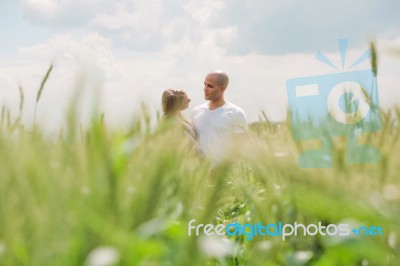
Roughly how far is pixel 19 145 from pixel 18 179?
0.29 ft

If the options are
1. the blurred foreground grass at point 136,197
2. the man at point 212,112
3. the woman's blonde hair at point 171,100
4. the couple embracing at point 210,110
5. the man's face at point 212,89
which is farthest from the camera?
the man's face at point 212,89

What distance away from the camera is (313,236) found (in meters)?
1.39

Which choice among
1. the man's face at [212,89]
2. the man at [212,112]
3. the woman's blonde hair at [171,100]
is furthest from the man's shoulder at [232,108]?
the woman's blonde hair at [171,100]

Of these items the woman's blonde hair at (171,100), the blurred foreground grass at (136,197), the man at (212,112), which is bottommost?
the man at (212,112)

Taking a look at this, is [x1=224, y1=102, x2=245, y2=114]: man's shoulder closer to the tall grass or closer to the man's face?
the man's face

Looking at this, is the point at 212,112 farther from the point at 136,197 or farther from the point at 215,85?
the point at 136,197

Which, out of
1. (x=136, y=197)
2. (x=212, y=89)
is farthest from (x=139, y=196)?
(x=212, y=89)

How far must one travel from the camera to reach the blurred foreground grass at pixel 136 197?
32.4 inches

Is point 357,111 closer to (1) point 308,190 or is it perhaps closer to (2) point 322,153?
(2) point 322,153

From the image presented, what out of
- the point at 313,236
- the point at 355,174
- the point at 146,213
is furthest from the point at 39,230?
the point at 313,236

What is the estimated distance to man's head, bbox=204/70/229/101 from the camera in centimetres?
472

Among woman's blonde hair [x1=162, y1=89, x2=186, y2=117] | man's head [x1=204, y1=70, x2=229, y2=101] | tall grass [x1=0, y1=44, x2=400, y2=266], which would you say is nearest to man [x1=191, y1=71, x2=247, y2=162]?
man's head [x1=204, y1=70, x2=229, y2=101]

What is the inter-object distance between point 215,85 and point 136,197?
13.1 feet

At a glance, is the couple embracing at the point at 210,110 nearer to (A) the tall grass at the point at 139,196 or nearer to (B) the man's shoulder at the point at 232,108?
(B) the man's shoulder at the point at 232,108
